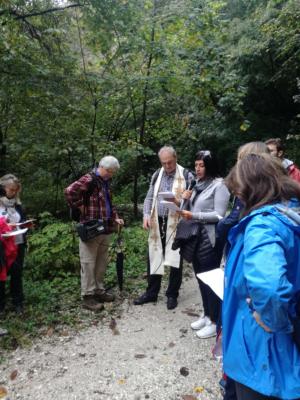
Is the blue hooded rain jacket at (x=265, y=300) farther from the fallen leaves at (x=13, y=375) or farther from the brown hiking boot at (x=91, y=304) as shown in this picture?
the brown hiking boot at (x=91, y=304)

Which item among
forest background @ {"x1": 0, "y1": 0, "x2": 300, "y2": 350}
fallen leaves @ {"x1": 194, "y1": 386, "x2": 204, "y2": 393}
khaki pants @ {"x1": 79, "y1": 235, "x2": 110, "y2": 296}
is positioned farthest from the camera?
forest background @ {"x1": 0, "y1": 0, "x2": 300, "y2": 350}

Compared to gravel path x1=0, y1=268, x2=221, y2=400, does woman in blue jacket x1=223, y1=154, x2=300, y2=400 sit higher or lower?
higher

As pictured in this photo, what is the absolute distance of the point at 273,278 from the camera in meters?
1.35

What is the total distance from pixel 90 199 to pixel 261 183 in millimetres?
3021

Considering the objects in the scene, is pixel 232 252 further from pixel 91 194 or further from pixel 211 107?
pixel 211 107

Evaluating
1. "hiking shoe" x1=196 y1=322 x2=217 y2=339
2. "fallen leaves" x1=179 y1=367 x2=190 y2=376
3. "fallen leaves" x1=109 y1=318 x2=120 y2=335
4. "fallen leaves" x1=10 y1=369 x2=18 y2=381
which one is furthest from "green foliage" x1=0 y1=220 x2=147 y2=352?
"fallen leaves" x1=179 y1=367 x2=190 y2=376

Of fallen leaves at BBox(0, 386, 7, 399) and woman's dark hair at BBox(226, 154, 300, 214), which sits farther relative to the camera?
fallen leaves at BBox(0, 386, 7, 399)

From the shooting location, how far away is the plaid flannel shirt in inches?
166

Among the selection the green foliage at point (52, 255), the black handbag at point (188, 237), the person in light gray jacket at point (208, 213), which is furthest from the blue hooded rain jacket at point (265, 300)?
the green foliage at point (52, 255)

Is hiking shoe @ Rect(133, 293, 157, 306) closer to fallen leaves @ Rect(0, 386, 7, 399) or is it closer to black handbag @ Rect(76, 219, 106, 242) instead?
black handbag @ Rect(76, 219, 106, 242)

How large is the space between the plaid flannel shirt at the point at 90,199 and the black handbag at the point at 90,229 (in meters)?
0.08

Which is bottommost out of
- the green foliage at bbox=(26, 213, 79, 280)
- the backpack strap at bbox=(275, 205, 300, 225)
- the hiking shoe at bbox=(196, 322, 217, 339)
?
the hiking shoe at bbox=(196, 322, 217, 339)

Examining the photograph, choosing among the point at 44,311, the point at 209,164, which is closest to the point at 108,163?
the point at 209,164

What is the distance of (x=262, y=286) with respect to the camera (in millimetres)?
1367
